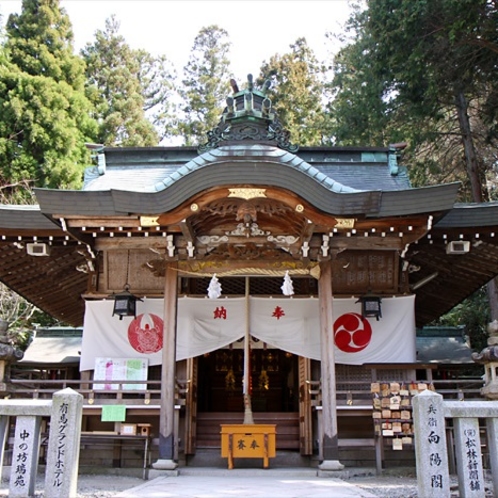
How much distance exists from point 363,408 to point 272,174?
158 inches

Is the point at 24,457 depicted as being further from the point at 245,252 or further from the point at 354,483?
the point at 245,252

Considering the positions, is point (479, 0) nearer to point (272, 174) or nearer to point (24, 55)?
point (272, 174)

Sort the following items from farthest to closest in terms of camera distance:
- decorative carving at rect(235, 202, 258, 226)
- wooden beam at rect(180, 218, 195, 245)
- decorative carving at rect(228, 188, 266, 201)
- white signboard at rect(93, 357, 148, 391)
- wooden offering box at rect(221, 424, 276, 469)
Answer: white signboard at rect(93, 357, 148, 391)
wooden offering box at rect(221, 424, 276, 469)
decorative carving at rect(235, 202, 258, 226)
wooden beam at rect(180, 218, 195, 245)
decorative carving at rect(228, 188, 266, 201)

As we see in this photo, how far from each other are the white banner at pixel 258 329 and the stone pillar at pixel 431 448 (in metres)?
4.56

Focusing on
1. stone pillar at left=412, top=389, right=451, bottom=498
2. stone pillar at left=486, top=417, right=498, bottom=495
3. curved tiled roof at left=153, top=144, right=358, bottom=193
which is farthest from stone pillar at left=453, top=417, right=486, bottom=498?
curved tiled roof at left=153, top=144, right=358, bottom=193

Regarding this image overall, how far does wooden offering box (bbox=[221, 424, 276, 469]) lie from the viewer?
9008 mm

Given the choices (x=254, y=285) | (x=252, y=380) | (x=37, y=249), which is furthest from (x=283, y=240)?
(x=252, y=380)

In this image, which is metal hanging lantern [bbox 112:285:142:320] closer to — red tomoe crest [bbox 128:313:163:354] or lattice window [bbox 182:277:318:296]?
red tomoe crest [bbox 128:313:163:354]

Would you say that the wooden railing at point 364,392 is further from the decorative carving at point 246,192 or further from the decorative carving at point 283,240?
the decorative carving at point 246,192

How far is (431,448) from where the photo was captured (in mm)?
5590

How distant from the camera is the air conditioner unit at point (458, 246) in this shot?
9680 millimetres

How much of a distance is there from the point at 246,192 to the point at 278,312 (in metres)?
2.83

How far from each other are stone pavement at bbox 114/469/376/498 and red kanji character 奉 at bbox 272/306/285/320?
8.53ft

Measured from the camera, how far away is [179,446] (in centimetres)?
1015
